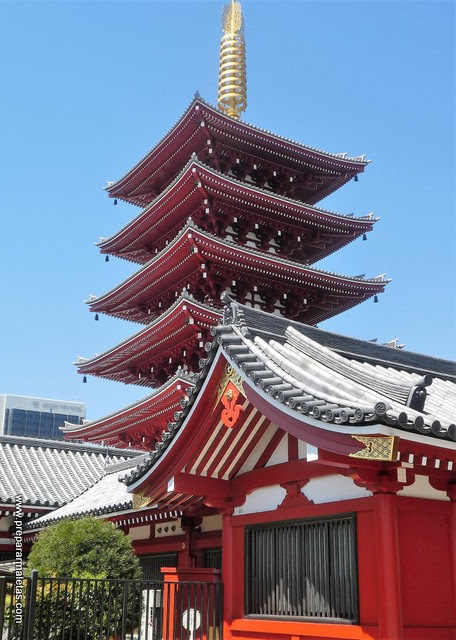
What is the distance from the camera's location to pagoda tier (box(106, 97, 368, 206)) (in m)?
23.8

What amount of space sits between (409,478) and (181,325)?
1289 cm

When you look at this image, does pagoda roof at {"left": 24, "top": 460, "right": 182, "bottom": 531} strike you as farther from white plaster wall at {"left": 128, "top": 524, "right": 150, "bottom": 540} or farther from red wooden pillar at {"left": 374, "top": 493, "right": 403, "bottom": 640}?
red wooden pillar at {"left": 374, "top": 493, "right": 403, "bottom": 640}

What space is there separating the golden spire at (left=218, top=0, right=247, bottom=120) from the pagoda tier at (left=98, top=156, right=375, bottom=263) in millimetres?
5563

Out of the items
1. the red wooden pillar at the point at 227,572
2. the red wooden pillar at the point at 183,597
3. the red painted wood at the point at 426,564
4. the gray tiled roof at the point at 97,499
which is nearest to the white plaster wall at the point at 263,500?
the red wooden pillar at the point at 227,572

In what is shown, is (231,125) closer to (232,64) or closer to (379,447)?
(232,64)

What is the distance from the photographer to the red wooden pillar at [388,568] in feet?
26.6

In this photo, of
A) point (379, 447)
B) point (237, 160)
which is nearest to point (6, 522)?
point (237, 160)

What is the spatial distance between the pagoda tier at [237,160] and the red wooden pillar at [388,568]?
1693 centimetres

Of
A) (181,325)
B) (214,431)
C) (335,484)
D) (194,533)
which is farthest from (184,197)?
(335,484)

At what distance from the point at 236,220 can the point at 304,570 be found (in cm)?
1584

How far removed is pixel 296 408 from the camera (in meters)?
8.52

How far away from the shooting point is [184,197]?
76.5ft

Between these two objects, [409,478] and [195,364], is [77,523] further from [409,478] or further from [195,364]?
[195,364]

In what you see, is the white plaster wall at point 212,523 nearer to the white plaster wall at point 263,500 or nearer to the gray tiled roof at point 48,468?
the white plaster wall at point 263,500
